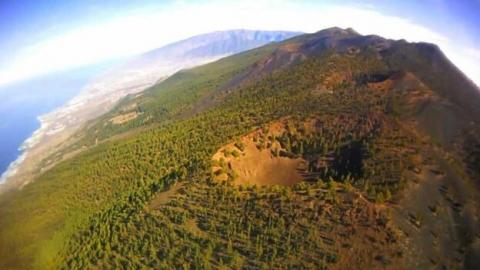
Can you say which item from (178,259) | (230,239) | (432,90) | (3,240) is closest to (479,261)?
(230,239)

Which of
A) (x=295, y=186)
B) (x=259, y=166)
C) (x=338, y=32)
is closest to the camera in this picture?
(x=295, y=186)

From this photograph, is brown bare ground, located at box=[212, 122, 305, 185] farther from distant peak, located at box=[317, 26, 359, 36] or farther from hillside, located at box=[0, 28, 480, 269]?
distant peak, located at box=[317, 26, 359, 36]

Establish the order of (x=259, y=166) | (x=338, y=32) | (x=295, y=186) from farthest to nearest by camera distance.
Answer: (x=338, y=32), (x=259, y=166), (x=295, y=186)

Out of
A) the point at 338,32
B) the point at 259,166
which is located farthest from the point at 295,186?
the point at 338,32

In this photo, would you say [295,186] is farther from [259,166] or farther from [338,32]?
[338,32]

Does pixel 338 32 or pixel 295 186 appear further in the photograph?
pixel 338 32

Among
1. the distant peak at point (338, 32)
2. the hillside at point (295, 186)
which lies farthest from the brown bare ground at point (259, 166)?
the distant peak at point (338, 32)

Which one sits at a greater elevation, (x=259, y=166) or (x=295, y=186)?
(x=295, y=186)

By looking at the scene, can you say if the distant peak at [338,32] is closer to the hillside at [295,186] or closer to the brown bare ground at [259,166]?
the hillside at [295,186]

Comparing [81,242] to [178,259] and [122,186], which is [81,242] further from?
[178,259]
